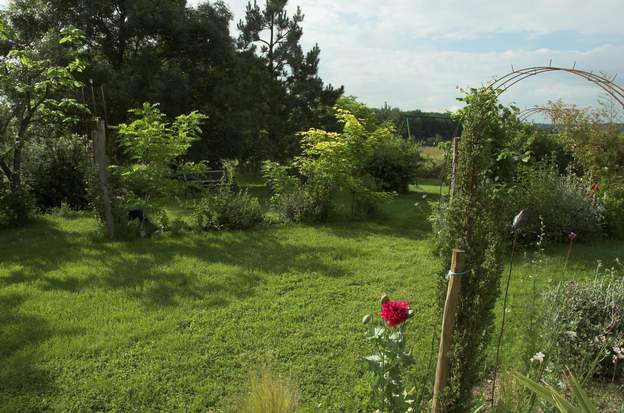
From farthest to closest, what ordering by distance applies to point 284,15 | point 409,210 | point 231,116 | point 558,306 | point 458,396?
point 284,15
point 231,116
point 409,210
point 558,306
point 458,396

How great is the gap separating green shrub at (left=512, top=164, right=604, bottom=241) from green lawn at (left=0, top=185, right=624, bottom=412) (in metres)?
0.36

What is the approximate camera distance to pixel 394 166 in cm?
1395

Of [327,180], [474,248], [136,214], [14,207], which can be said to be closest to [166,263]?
[136,214]

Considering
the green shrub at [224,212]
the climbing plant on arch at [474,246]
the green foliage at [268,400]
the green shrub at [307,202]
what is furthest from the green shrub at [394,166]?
the green foliage at [268,400]

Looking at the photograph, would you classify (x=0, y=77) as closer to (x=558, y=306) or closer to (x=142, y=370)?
(x=142, y=370)

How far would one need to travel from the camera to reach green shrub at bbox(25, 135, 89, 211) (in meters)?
9.22

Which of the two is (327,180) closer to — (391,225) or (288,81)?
(391,225)

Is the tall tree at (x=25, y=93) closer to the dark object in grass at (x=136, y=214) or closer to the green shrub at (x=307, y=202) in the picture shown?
the dark object in grass at (x=136, y=214)

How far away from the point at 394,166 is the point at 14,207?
10002mm

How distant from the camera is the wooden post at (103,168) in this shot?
6459 mm

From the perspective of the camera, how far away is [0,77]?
22.3ft

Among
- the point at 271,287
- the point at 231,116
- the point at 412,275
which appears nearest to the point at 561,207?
the point at 412,275

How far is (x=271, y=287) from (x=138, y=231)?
305 centimetres

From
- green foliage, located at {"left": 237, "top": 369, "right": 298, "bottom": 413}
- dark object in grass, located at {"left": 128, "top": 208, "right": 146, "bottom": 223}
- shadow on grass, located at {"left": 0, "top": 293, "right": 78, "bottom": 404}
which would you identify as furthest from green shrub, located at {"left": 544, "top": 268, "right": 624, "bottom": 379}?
dark object in grass, located at {"left": 128, "top": 208, "right": 146, "bottom": 223}
